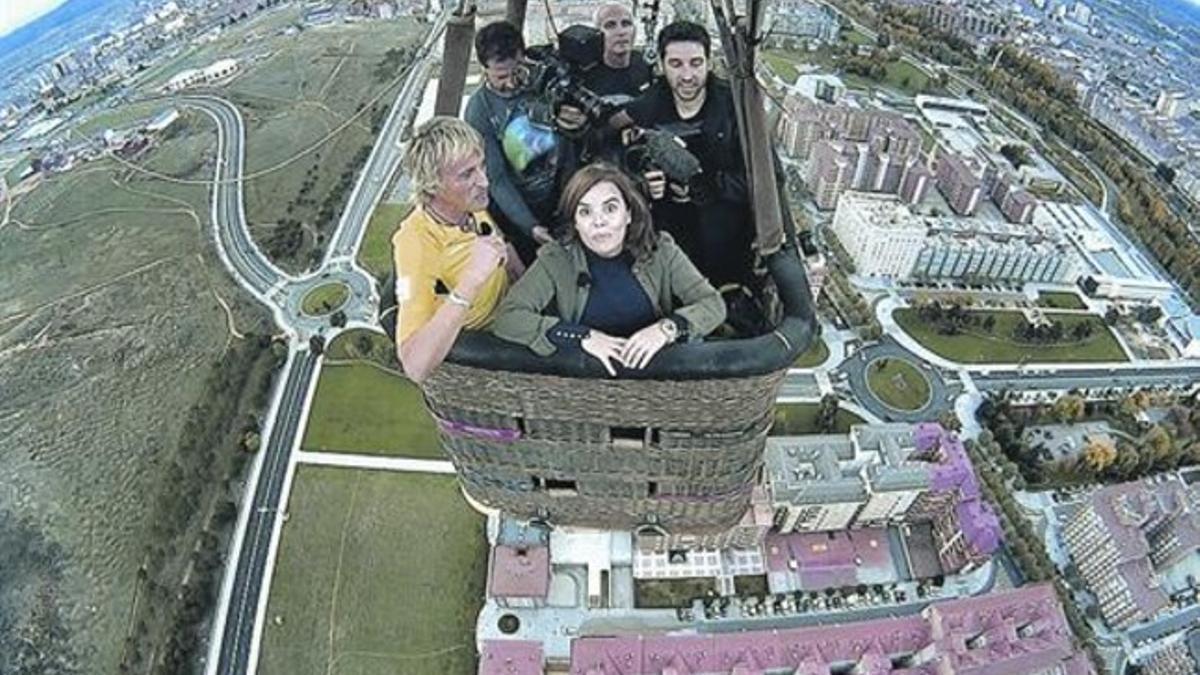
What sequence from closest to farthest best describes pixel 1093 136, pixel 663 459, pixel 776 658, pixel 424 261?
pixel 424 261
pixel 663 459
pixel 776 658
pixel 1093 136

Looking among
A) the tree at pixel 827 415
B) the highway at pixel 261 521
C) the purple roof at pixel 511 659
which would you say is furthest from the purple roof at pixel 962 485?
the highway at pixel 261 521

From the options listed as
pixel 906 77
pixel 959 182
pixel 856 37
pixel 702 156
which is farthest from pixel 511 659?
pixel 856 37

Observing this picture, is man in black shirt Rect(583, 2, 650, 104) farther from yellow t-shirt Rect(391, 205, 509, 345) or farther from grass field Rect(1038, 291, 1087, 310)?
grass field Rect(1038, 291, 1087, 310)

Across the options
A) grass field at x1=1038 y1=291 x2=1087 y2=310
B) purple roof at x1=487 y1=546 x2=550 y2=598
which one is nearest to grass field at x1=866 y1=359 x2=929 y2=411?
grass field at x1=1038 y1=291 x2=1087 y2=310

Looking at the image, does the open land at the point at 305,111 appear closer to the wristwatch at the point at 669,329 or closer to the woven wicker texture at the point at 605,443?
the woven wicker texture at the point at 605,443

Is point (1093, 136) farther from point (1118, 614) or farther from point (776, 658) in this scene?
point (776, 658)

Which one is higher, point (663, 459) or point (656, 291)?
point (656, 291)

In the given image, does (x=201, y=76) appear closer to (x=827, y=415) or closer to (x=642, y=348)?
(x=827, y=415)

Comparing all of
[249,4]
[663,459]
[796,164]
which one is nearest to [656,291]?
[663,459]
